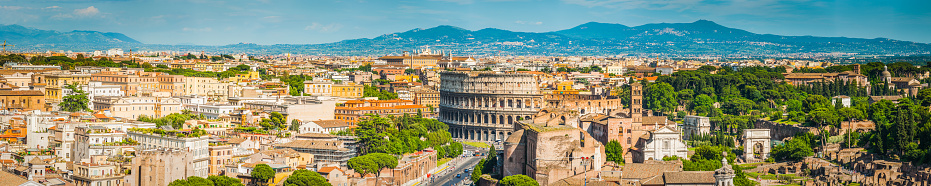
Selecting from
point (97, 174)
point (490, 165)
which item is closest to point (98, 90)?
point (97, 174)

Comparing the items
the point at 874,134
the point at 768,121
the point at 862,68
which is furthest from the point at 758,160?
the point at 862,68

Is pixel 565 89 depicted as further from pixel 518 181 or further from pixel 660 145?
pixel 518 181

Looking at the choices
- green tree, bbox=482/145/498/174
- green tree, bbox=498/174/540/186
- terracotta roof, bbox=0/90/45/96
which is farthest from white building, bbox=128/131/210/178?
terracotta roof, bbox=0/90/45/96

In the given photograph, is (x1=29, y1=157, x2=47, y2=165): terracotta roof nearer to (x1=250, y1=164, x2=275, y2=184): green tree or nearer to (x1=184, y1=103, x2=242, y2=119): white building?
(x1=250, y1=164, x2=275, y2=184): green tree

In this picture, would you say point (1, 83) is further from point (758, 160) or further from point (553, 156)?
point (758, 160)

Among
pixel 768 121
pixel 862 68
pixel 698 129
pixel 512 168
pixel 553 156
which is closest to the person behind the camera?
pixel 553 156
